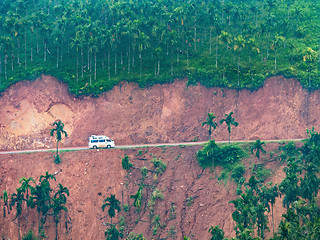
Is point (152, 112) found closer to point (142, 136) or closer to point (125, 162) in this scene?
point (142, 136)

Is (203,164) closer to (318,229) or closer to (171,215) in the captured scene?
(171,215)

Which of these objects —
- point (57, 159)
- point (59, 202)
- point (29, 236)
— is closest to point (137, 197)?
point (59, 202)

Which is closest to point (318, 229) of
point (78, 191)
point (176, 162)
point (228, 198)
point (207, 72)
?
point (228, 198)

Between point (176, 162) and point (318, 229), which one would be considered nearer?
point (318, 229)

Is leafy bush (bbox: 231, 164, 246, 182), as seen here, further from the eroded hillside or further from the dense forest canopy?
the dense forest canopy

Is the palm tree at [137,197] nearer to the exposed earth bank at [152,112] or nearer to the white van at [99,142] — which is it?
the white van at [99,142]

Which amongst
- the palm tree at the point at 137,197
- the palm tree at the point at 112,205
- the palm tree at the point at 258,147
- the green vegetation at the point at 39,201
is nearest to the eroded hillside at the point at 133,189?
the green vegetation at the point at 39,201
